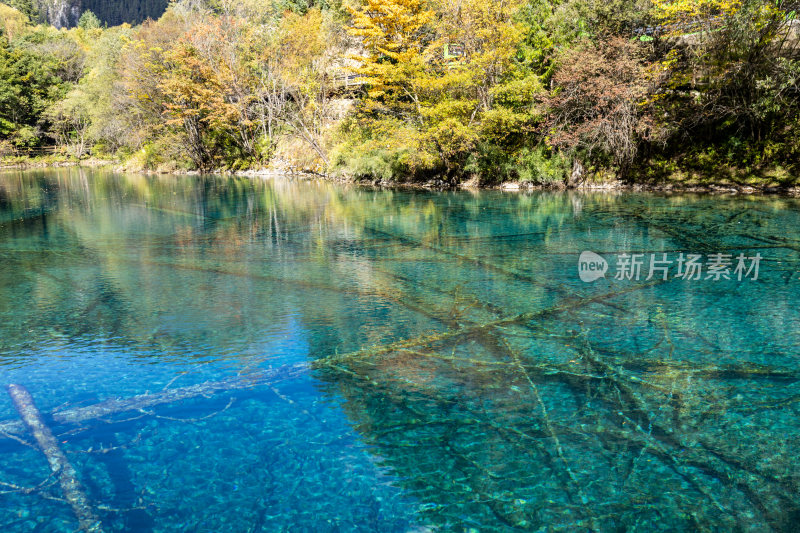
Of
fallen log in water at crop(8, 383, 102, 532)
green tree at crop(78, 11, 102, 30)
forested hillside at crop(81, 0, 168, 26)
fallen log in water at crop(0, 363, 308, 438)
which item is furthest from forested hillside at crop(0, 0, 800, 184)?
forested hillside at crop(81, 0, 168, 26)

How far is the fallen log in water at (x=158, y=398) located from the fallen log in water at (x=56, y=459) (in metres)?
0.12

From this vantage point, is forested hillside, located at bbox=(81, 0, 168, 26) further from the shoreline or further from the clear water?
the clear water

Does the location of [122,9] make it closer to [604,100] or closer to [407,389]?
[604,100]

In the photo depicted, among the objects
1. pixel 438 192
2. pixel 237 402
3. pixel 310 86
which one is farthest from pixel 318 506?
pixel 310 86

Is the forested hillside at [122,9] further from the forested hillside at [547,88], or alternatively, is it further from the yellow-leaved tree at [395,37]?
the yellow-leaved tree at [395,37]

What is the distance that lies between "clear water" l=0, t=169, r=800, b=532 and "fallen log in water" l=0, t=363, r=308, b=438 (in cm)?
7

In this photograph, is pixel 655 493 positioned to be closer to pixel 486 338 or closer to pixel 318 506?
pixel 318 506

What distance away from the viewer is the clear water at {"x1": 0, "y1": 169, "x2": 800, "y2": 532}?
11.4 feet

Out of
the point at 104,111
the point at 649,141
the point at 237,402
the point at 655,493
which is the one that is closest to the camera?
the point at 655,493

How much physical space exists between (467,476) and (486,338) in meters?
2.62

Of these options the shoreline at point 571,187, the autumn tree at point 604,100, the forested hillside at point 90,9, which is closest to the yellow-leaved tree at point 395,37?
the shoreline at point 571,187

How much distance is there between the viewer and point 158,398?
4.92 metres

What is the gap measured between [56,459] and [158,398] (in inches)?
40.7

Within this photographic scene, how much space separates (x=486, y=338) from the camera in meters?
6.20
